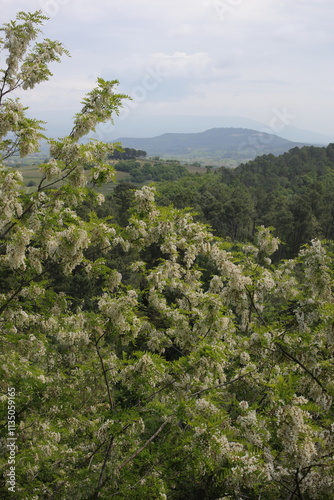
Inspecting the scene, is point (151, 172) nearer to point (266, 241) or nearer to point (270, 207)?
point (270, 207)

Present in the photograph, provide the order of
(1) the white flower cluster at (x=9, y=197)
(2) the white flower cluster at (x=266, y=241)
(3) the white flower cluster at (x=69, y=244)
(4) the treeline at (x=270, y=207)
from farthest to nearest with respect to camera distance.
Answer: (4) the treeline at (x=270, y=207) < (2) the white flower cluster at (x=266, y=241) < (1) the white flower cluster at (x=9, y=197) < (3) the white flower cluster at (x=69, y=244)

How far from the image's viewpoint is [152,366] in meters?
6.38

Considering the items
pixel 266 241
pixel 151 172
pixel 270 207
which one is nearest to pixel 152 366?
pixel 266 241

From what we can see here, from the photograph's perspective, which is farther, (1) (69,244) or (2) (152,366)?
(1) (69,244)

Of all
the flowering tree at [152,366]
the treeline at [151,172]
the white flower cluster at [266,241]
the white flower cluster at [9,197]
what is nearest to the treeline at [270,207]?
the white flower cluster at [266,241]

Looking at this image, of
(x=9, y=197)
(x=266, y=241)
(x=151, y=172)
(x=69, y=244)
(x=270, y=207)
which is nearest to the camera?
(x=69, y=244)

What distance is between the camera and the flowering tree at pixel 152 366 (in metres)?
5.45

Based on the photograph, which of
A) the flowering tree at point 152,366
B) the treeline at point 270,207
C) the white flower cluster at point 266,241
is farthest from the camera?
the treeline at point 270,207

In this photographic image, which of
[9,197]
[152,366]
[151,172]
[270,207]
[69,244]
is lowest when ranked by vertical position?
[152,366]

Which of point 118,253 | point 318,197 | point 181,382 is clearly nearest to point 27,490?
point 181,382

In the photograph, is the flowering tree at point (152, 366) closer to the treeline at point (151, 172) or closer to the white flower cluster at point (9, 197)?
the white flower cluster at point (9, 197)

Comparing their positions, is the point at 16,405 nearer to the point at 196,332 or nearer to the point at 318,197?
the point at 196,332

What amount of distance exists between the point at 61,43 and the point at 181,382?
342 inches

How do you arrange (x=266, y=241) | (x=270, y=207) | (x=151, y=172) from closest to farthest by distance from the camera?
(x=266, y=241) → (x=270, y=207) → (x=151, y=172)
